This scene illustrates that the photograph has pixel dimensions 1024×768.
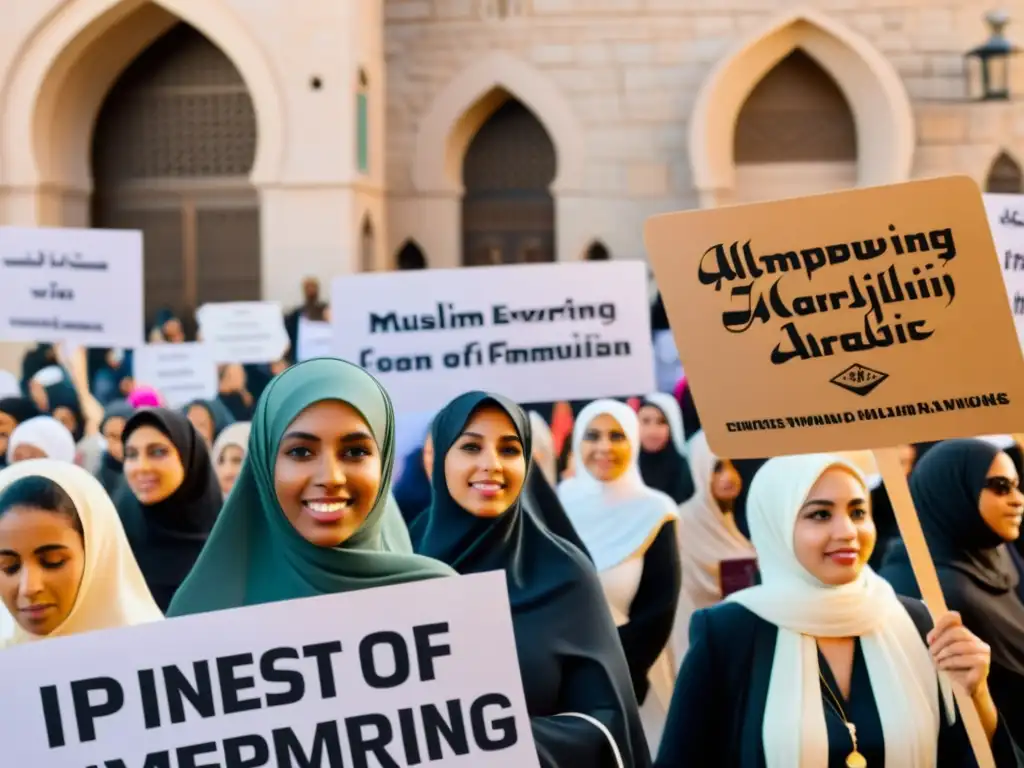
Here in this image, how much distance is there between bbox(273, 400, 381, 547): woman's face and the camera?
9.15 ft

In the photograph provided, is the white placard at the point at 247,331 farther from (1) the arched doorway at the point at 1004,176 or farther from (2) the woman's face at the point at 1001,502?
(1) the arched doorway at the point at 1004,176

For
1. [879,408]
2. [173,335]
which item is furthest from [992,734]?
[173,335]

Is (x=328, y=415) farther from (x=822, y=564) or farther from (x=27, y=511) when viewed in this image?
(x=822, y=564)

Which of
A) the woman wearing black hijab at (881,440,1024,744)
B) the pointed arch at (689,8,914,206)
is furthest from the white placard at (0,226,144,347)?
the pointed arch at (689,8,914,206)

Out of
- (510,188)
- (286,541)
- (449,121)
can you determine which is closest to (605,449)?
(286,541)

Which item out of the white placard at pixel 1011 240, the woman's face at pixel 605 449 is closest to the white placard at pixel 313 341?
the woman's face at pixel 605 449

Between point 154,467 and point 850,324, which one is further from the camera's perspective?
point 154,467

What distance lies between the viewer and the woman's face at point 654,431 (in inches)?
278

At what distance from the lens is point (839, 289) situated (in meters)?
3.14

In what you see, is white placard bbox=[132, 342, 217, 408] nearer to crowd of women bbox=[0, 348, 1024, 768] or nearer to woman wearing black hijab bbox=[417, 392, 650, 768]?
crowd of women bbox=[0, 348, 1024, 768]

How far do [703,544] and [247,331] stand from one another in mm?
3978

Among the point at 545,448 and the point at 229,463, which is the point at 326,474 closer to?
the point at 229,463

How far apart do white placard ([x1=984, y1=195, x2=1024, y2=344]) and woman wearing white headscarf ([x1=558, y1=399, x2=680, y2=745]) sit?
1.18 meters

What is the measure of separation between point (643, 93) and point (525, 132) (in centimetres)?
110
